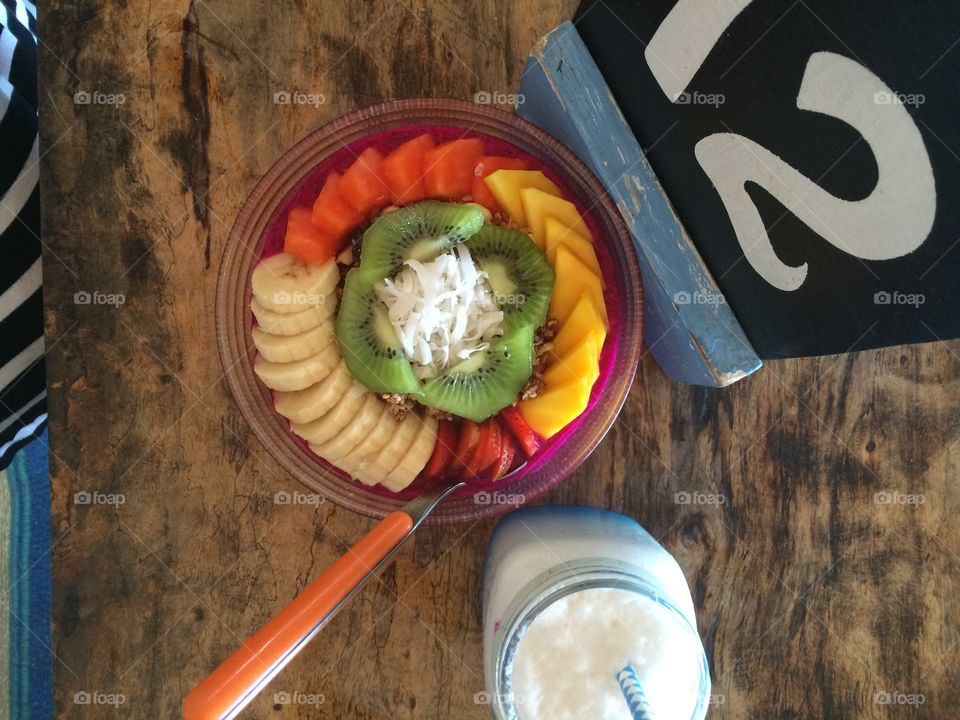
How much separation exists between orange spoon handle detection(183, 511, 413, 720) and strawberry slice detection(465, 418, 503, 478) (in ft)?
0.36

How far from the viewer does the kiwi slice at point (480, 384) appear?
0.99m

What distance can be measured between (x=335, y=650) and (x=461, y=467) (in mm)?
382

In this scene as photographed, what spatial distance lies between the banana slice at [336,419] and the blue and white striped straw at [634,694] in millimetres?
444

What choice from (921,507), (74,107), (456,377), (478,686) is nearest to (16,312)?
(74,107)

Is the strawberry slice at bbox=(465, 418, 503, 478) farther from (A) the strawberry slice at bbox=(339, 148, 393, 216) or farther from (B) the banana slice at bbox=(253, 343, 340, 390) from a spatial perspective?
(A) the strawberry slice at bbox=(339, 148, 393, 216)


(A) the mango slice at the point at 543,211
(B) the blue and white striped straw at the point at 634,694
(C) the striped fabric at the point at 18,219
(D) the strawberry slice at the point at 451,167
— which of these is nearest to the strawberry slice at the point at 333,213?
(D) the strawberry slice at the point at 451,167

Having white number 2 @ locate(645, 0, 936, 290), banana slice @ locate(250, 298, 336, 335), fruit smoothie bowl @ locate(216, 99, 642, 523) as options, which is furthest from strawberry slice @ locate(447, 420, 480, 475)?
white number 2 @ locate(645, 0, 936, 290)

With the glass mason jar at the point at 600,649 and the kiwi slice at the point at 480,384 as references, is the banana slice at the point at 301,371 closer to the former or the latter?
the kiwi slice at the point at 480,384

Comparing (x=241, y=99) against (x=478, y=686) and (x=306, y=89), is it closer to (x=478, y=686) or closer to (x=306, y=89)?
(x=306, y=89)

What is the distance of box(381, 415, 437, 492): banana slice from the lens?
982 millimetres

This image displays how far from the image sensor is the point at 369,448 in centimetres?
97

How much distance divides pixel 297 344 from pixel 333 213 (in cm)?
17

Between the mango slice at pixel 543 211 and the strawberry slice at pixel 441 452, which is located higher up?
the mango slice at pixel 543 211

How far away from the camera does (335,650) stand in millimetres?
1149
